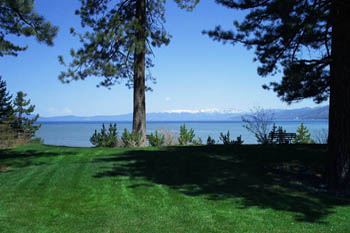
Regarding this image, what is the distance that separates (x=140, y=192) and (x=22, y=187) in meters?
2.82

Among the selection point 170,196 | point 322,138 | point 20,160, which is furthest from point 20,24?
point 322,138

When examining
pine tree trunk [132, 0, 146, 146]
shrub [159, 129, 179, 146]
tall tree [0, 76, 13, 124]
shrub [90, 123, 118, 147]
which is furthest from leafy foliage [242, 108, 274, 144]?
tall tree [0, 76, 13, 124]

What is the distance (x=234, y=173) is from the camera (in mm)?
7840

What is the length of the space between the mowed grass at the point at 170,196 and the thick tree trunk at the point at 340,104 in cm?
76

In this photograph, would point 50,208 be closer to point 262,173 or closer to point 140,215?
point 140,215

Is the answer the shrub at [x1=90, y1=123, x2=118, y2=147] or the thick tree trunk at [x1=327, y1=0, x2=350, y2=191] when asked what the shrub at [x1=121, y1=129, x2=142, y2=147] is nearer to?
the shrub at [x1=90, y1=123, x2=118, y2=147]

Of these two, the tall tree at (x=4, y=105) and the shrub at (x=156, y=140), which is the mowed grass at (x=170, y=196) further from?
the tall tree at (x=4, y=105)

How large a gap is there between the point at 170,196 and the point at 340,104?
426 centimetres

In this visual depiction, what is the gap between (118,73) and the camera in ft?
48.9

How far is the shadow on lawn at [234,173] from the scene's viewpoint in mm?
5680

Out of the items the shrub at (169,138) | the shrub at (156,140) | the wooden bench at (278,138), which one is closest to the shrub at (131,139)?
the shrub at (156,140)

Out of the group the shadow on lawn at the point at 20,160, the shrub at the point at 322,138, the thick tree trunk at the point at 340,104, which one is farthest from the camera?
the shrub at the point at 322,138

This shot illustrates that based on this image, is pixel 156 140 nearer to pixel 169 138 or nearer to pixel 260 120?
pixel 169 138

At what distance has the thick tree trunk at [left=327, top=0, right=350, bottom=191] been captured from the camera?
683 centimetres
